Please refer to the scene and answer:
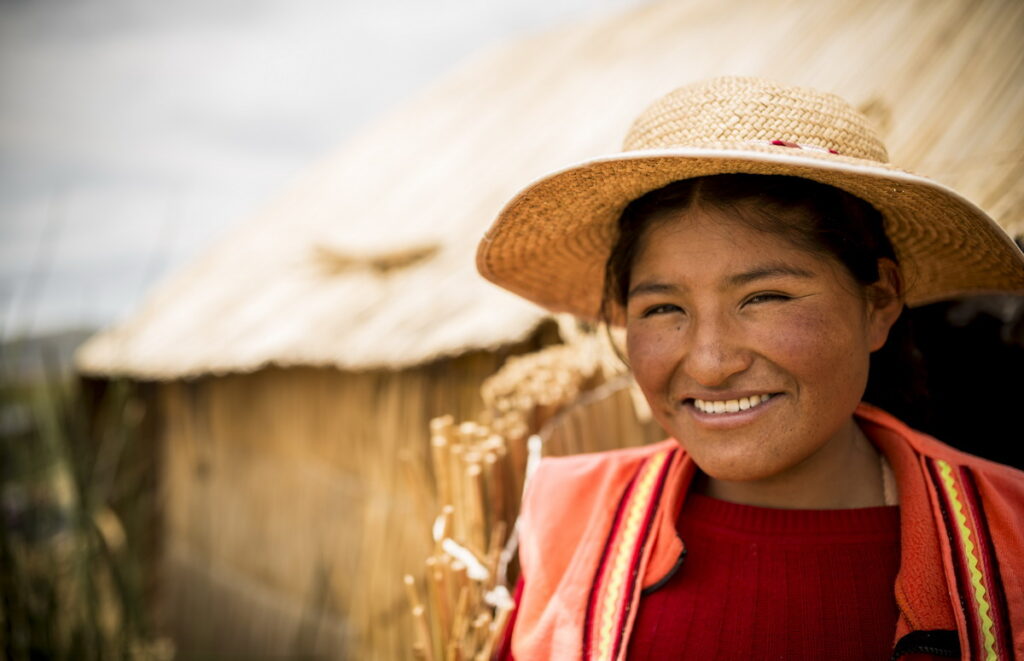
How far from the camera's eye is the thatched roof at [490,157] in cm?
A: 186

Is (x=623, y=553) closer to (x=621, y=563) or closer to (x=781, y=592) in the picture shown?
(x=621, y=563)

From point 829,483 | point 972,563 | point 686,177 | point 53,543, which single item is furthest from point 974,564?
point 53,543

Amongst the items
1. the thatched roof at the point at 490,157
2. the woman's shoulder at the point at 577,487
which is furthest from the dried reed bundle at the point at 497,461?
the thatched roof at the point at 490,157

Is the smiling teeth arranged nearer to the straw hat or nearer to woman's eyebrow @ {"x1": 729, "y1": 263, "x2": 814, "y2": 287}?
woman's eyebrow @ {"x1": 729, "y1": 263, "x2": 814, "y2": 287}

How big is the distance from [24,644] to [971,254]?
3.48 metres

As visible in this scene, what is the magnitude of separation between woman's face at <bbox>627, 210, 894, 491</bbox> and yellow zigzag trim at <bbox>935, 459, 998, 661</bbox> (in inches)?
8.0

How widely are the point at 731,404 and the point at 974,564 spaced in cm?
42

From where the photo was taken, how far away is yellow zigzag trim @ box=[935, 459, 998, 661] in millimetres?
986

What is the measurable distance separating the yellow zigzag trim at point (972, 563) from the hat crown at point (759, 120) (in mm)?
548

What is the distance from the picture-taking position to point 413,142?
4.70 m

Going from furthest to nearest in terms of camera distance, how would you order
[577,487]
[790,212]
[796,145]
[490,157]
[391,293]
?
1. [490,157]
2. [391,293]
3. [577,487]
4. [790,212]
5. [796,145]

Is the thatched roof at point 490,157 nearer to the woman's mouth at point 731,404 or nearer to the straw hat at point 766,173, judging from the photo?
the straw hat at point 766,173

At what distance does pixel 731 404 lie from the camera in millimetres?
1150

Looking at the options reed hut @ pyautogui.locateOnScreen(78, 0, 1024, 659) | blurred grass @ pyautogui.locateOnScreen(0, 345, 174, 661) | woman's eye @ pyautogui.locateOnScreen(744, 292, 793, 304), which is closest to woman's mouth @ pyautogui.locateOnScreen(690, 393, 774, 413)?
woman's eye @ pyautogui.locateOnScreen(744, 292, 793, 304)
